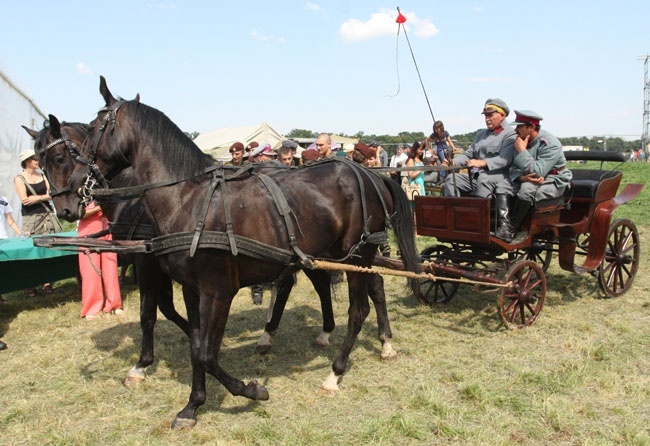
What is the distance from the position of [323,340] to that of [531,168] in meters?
2.75

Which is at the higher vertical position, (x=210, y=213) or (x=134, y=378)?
(x=210, y=213)

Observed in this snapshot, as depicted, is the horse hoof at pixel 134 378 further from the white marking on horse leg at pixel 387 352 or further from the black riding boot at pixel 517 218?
the black riding boot at pixel 517 218

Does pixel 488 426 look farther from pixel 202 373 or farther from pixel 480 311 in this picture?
pixel 480 311

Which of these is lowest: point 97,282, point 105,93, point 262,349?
point 262,349

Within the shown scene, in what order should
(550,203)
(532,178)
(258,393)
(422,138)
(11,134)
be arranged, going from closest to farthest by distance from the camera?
1. (258,393)
2. (532,178)
3. (550,203)
4. (11,134)
5. (422,138)

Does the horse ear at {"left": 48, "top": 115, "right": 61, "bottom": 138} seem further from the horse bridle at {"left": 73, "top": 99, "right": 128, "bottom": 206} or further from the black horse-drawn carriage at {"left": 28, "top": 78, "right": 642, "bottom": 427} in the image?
the horse bridle at {"left": 73, "top": 99, "right": 128, "bottom": 206}

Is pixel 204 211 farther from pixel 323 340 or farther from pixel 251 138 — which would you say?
pixel 251 138

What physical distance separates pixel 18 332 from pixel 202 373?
325 cm

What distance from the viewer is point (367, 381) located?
433 cm

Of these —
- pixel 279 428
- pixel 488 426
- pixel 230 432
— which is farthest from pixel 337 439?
pixel 488 426

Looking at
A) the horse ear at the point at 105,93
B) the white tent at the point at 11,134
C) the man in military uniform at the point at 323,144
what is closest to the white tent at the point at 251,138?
the white tent at the point at 11,134

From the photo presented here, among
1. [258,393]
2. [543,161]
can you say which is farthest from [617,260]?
[258,393]

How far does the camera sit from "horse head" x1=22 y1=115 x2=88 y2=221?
3.59m

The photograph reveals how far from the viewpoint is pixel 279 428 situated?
3.56 meters
